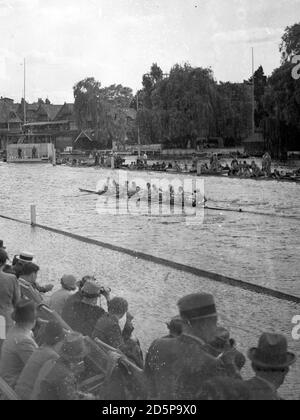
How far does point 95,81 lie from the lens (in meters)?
88.5

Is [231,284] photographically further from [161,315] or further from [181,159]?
[181,159]

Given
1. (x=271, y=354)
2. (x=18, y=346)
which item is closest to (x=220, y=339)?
(x=271, y=354)

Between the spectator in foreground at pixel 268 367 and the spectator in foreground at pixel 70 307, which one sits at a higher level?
the spectator in foreground at pixel 268 367

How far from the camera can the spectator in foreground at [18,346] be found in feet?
16.6

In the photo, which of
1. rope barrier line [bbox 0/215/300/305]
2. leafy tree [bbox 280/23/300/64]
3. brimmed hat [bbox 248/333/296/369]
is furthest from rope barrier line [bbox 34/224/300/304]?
leafy tree [bbox 280/23/300/64]

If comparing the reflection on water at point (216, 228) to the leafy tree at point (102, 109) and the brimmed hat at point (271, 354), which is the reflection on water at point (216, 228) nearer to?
the brimmed hat at point (271, 354)

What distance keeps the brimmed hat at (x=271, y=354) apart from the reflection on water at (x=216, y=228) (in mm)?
7318

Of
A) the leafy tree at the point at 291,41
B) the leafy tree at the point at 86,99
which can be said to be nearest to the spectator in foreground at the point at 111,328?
the leafy tree at the point at 291,41

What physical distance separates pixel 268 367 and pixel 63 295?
3470mm

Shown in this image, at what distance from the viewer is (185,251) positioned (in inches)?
614

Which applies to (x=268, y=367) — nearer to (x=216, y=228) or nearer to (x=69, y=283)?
(x=69, y=283)

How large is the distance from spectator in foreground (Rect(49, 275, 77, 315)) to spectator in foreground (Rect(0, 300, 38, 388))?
145 cm

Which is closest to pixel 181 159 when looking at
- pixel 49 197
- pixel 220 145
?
pixel 220 145

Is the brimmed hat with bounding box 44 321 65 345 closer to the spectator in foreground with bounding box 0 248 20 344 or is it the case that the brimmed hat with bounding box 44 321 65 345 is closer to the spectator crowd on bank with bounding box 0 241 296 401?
the spectator crowd on bank with bounding box 0 241 296 401
